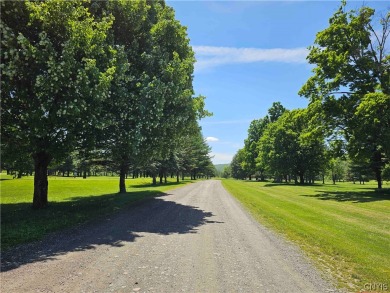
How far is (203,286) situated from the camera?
629cm

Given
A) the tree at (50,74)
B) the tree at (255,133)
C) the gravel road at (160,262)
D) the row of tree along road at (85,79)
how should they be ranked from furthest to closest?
1. the tree at (255,133)
2. the row of tree along road at (85,79)
3. the tree at (50,74)
4. the gravel road at (160,262)

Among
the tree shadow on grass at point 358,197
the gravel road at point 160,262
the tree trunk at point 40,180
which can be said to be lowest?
the tree shadow on grass at point 358,197

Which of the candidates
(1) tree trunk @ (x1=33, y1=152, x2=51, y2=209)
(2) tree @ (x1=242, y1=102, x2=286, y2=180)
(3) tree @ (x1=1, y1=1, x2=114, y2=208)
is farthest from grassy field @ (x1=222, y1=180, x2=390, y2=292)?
(2) tree @ (x1=242, y1=102, x2=286, y2=180)

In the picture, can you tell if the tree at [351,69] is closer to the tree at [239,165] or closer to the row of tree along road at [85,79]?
the row of tree along road at [85,79]

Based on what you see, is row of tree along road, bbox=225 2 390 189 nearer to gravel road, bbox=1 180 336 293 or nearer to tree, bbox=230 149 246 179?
gravel road, bbox=1 180 336 293

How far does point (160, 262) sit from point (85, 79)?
870 cm

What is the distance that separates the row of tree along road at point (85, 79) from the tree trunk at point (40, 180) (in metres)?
0.06

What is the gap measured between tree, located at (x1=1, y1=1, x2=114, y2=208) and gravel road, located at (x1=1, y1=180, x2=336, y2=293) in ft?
16.3

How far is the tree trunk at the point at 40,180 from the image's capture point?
709 inches

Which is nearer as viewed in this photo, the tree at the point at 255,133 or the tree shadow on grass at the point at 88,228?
the tree shadow on grass at the point at 88,228

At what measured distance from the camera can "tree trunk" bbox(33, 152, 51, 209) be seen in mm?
18000

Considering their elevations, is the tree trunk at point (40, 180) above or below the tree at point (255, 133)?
below

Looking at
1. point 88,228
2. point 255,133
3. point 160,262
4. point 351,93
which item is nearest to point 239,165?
point 255,133

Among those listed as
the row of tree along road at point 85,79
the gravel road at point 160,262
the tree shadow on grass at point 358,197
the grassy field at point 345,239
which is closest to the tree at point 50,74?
the row of tree along road at point 85,79
